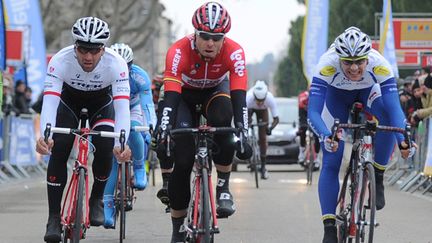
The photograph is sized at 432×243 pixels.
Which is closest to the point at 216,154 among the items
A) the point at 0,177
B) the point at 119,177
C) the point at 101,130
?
the point at 101,130

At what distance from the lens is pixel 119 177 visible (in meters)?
11.7

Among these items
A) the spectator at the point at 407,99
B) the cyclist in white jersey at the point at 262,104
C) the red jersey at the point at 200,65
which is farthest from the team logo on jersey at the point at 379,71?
the cyclist in white jersey at the point at 262,104

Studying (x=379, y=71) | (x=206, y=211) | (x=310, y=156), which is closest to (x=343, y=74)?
(x=379, y=71)

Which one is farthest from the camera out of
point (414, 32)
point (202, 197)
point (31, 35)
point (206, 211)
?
point (414, 32)

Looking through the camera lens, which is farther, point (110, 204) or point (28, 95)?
point (28, 95)

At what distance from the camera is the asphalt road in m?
11.6

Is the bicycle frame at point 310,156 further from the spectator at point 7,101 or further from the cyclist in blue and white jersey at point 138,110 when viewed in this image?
the cyclist in blue and white jersey at point 138,110

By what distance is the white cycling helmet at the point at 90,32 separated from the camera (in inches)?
356

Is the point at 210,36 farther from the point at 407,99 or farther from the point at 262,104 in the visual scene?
the point at 407,99

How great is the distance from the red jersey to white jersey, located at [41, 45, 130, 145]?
1.54ft

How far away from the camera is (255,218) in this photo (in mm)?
13688

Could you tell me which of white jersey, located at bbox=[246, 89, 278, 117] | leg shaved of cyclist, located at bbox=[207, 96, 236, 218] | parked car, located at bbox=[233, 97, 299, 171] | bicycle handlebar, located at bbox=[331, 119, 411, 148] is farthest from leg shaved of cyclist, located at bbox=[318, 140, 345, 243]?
parked car, located at bbox=[233, 97, 299, 171]

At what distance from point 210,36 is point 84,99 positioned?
4.45 ft

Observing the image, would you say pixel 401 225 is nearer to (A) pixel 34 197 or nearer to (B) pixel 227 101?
(B) pixel 227 101
